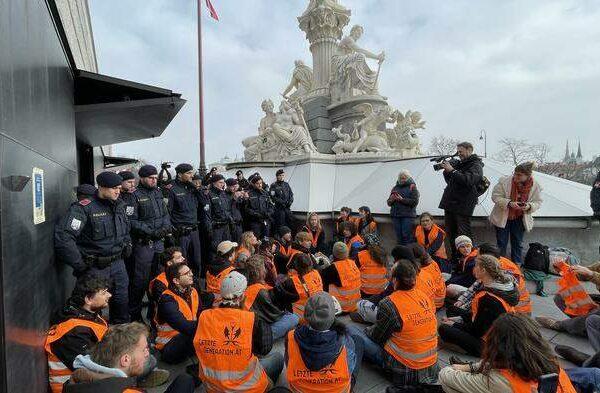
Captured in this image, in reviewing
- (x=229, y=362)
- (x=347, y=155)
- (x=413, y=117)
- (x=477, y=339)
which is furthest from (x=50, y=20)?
(x=413, y=117)

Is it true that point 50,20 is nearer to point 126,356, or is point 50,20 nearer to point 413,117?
point 126,356

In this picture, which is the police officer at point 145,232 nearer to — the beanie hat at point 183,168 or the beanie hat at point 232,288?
the beanie hat at point 183,168

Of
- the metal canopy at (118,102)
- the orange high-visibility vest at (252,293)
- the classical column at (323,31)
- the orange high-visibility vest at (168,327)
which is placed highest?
the classical column at (323,31)

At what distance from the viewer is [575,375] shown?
2.35 meters

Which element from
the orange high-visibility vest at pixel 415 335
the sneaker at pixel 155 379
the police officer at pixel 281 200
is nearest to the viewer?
the orange high-visibility vest at pixel 415 335

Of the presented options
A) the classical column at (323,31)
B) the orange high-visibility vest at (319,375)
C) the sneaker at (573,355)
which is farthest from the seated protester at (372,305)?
the classical column at (323,31)

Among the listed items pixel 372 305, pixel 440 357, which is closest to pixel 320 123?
pixel 372 305

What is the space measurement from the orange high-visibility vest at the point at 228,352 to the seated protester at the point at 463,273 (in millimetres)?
3192

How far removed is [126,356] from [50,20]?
3.15 meters

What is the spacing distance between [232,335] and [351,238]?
4.71m

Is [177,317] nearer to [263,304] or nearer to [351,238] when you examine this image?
[263,304]

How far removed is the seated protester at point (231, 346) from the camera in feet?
8.17

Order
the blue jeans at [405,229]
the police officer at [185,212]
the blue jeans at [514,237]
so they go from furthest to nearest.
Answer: the blue jeans at [405,229] → the blue jeans at [514,237] → the police officer at [185,212]

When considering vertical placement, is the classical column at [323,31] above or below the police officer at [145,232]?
above
